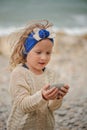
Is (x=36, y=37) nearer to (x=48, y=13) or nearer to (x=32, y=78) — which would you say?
(x=32, y=78)

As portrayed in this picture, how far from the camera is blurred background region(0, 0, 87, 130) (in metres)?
3.47

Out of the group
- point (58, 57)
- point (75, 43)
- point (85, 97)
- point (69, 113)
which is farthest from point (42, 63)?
point (75, 43)

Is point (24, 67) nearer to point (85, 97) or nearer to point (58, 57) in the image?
point (85, 97)

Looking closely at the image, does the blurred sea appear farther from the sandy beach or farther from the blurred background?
the sandy beach

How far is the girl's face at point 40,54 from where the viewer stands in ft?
7.49

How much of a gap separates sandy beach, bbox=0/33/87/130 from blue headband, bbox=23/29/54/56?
101 cm

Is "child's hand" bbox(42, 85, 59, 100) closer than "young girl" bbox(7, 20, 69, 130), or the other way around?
"child's hand" bbox(42, 85, 59, 100)

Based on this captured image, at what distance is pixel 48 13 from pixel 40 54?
8143 millimetres

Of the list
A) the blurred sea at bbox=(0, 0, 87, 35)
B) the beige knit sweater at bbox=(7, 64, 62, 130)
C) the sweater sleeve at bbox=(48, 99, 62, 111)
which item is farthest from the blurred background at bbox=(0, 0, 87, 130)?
the sweater sleeve at bbox=(48, 99, 62, 111)

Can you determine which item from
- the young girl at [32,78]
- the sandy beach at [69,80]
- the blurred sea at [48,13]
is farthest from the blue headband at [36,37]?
the blurred sea at [48,13]

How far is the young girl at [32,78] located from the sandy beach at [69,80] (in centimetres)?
85

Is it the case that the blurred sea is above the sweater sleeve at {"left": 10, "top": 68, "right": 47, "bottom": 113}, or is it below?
above

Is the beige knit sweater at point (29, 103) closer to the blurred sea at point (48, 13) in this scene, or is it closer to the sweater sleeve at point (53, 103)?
the sweater sleeve at point (53, 103)

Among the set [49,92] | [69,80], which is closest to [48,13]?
[69,80]
